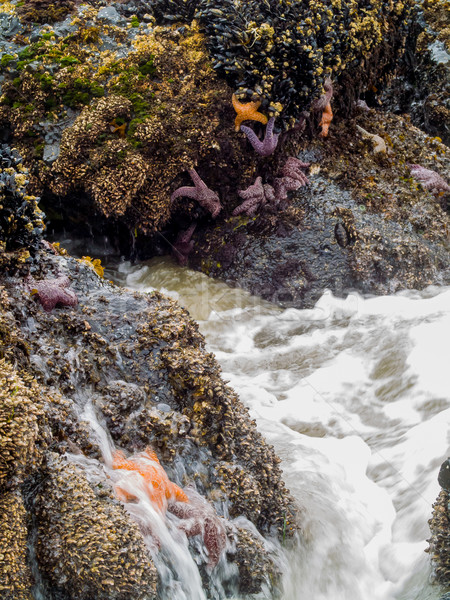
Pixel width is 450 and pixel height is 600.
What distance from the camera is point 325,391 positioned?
620 centimetres

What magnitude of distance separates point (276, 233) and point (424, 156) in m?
2.81

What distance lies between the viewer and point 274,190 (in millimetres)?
7477

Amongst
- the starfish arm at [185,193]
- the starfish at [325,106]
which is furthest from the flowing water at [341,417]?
the starfish at [325,106]

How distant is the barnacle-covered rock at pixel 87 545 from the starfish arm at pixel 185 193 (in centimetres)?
469

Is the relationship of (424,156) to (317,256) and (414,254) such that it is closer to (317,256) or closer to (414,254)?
(414,254)

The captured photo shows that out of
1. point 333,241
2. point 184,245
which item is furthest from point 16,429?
point 333,241

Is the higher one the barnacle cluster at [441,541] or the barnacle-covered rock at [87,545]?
the barnacle-covered rock at [87,545]

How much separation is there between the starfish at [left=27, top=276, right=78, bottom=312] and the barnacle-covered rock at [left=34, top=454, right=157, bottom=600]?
4.10ft

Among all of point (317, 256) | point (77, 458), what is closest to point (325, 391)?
point (317, 256)

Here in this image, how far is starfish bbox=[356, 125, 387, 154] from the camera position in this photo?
8.27 meters

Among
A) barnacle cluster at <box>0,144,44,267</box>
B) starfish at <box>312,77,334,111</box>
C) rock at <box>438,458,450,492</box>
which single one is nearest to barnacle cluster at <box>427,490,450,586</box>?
rock at <box>438,458,450,492</box>

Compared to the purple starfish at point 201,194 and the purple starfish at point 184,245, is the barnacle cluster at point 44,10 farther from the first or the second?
the purple starfish at point 184,245

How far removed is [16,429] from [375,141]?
692cm

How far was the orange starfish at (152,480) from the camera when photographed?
3111 millimetres
